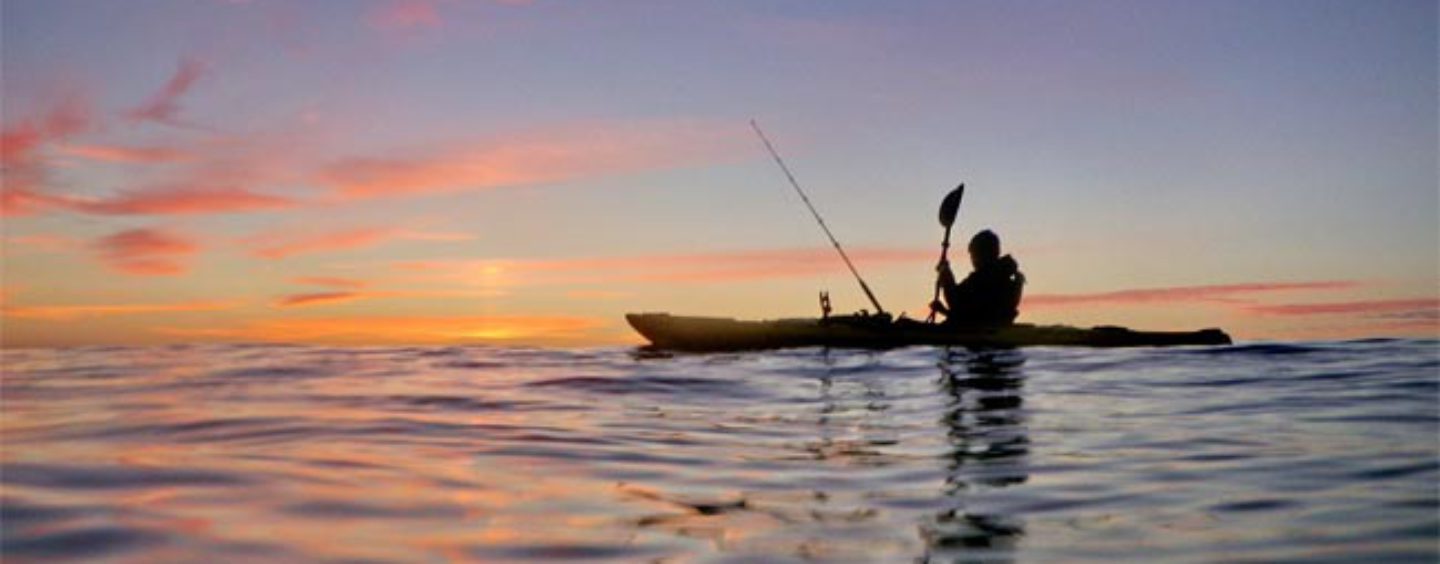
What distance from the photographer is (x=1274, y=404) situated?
1033 centimetres

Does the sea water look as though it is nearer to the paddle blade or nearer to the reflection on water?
the reflection on water

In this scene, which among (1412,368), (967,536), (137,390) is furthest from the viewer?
(1412,368)

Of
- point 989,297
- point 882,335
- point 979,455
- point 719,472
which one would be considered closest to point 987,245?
point 989,297

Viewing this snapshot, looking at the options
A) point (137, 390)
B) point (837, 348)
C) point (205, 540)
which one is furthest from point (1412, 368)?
point (137, 390)

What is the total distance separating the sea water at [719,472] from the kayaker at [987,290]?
870 cm

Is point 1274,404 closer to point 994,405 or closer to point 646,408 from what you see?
point 994,405

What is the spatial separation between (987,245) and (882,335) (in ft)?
9.85

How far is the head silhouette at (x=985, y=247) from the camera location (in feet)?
70.6

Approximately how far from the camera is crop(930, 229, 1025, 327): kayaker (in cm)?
2153

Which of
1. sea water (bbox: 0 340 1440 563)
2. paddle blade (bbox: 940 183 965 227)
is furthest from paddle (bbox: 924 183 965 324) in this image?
sea water (bbox: 0 340 1440 563)

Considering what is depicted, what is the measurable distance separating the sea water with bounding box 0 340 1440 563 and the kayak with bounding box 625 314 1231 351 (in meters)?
8.49

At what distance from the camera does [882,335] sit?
22.1 metres

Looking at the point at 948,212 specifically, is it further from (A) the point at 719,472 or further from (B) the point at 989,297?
(A) the point at 719,472

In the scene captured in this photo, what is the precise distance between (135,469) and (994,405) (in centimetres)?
814
